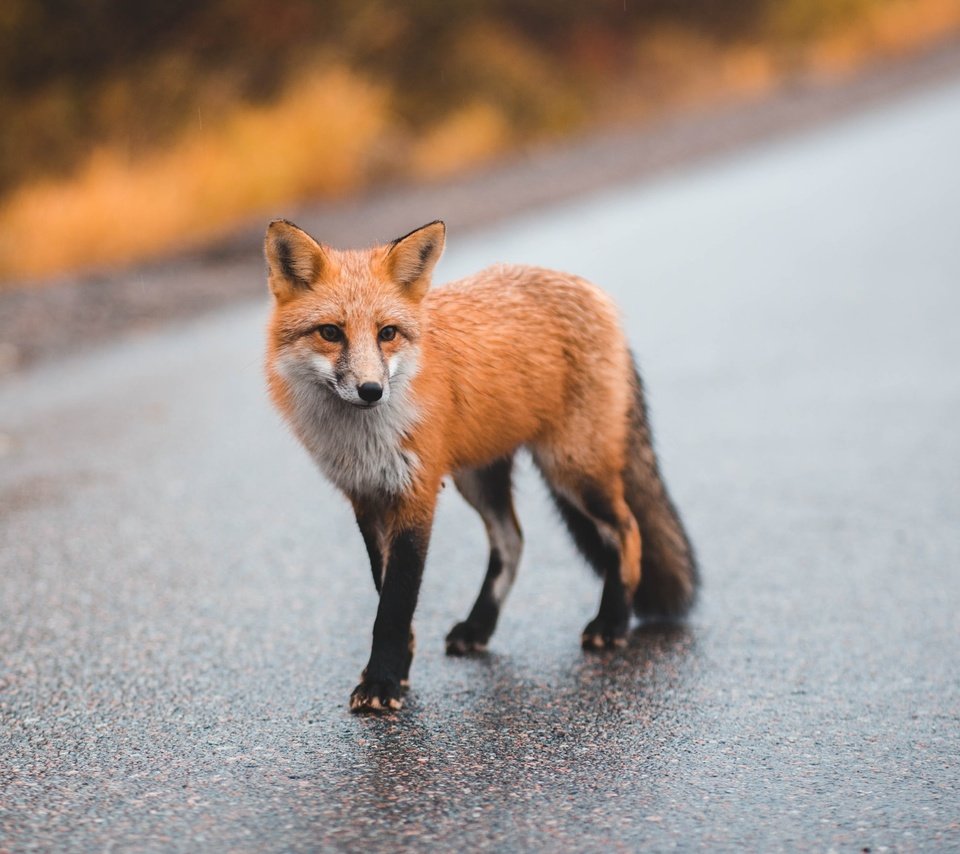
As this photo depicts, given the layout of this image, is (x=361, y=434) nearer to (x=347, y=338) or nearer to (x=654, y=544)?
(x=347, y=338)

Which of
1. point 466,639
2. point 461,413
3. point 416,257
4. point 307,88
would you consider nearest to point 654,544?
point 466,639

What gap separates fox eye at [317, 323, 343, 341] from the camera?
4363mm

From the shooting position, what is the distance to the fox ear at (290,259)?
4.42 metres

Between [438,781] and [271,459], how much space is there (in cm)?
416

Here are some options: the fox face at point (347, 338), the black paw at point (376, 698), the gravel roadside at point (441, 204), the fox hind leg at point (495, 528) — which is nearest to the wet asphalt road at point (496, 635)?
the black paw at point (376, 698)

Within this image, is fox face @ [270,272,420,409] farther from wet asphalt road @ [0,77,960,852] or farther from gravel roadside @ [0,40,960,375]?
gravel roadside @ [0,40,960,375]

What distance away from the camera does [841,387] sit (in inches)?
352

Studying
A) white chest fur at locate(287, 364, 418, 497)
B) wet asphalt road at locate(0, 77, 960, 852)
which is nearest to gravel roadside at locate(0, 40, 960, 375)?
wet asphalt road at locate(0, 77, 960, 852)

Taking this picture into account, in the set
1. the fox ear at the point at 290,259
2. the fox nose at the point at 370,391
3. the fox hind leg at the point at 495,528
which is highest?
the fox ear at the point at 290,259

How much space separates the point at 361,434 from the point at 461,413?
397 millimetres

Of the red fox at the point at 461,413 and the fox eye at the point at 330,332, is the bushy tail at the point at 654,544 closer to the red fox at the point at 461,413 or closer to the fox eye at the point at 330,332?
the red fox at the point at 461,413

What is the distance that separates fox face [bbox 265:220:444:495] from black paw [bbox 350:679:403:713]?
0.61 meters

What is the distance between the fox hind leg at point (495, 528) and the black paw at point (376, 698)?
0.69 metres

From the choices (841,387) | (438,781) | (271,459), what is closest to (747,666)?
(438,781)
